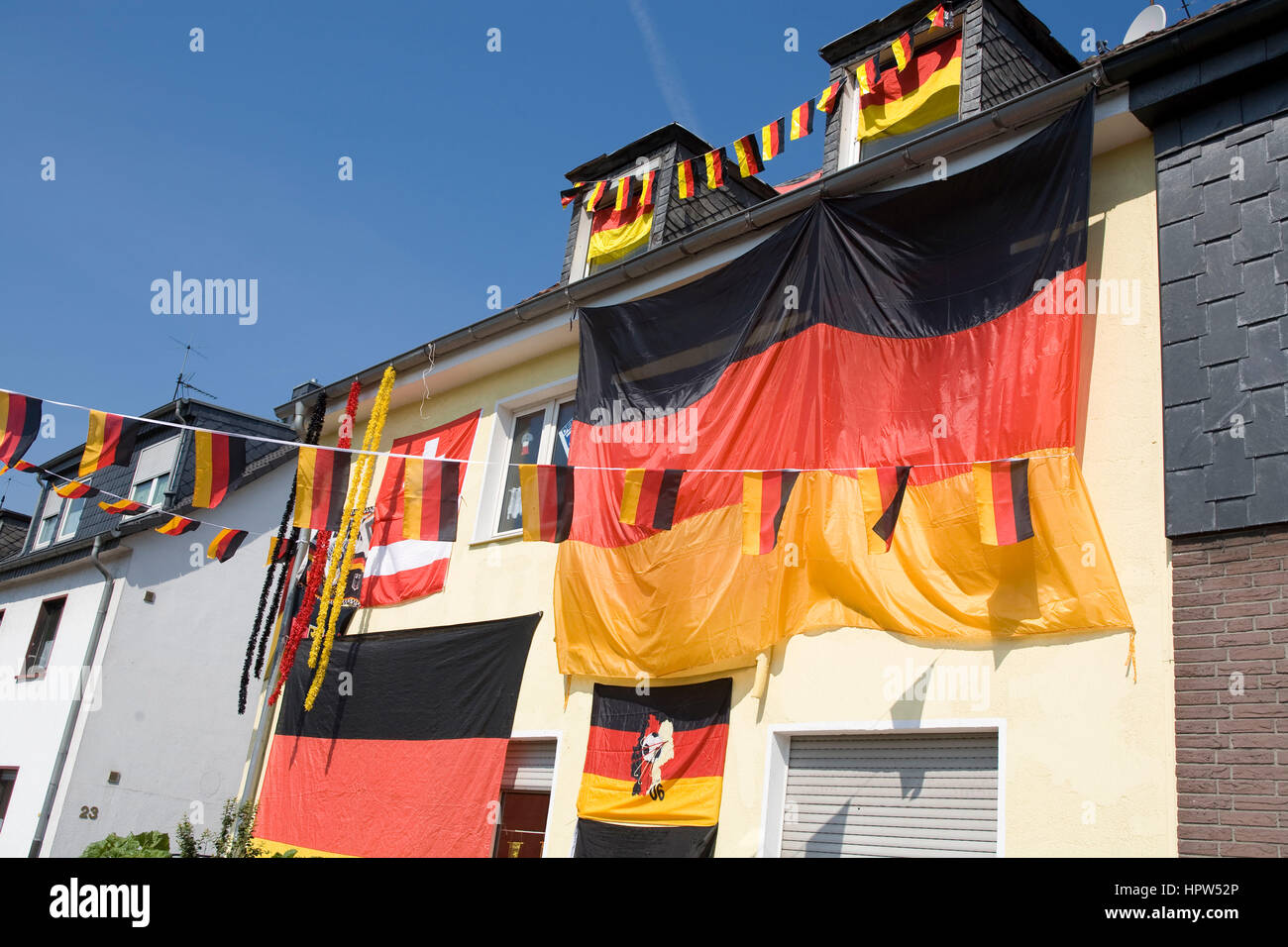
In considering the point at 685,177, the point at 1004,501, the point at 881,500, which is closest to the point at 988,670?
the point at 1004,501

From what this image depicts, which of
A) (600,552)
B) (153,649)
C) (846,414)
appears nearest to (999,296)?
(846,414)

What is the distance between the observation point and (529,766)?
9.91 metres

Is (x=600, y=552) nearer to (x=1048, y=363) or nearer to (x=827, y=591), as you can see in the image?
(x=827, y=591)

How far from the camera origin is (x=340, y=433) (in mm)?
14125

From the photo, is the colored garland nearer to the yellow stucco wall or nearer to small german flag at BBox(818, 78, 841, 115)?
the yellow stucco wall

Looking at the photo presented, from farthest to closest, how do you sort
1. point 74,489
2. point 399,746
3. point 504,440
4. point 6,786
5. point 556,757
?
point 6,786 < point 504,440 < point 74,489 < point 399,746 < point 556,757

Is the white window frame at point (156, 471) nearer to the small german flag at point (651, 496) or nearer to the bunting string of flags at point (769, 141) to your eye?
the bunting string of flags at point (769, 141)

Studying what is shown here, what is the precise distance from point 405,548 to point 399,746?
2.42 m

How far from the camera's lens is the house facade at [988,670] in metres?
6.17

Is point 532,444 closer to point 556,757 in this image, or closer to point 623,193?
point 623,193

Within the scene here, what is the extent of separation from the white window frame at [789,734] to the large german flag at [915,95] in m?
5.41

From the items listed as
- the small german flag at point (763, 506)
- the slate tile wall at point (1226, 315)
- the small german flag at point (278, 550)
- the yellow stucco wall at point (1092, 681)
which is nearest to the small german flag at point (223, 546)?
the small german flag at point (278, 550)

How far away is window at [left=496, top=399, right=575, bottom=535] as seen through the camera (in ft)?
37.8

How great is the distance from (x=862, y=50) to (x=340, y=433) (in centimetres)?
792
